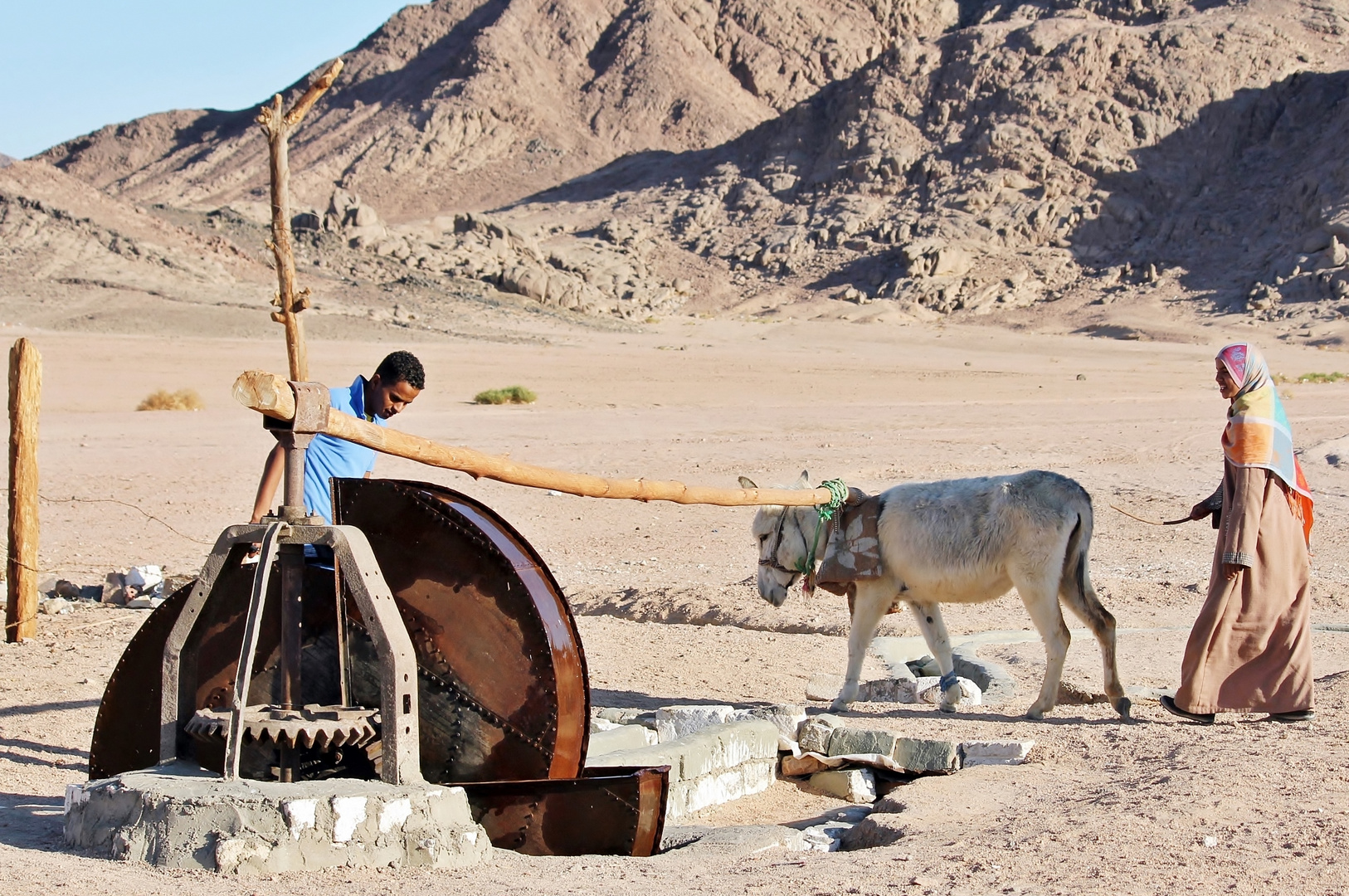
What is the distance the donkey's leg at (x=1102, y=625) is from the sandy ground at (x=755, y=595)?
156 mm

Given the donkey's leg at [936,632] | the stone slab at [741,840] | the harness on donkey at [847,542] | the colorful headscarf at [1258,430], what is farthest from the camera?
the donkey's leg at [936,632]

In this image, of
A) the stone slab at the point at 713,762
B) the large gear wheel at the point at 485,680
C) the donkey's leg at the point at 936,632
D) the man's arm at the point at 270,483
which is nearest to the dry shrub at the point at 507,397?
the donkey's leg at the point at 936,632

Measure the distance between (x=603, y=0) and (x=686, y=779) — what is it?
12183 centimetres

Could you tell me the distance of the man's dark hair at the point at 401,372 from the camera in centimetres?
629

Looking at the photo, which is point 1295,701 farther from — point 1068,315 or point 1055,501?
point 1068,315

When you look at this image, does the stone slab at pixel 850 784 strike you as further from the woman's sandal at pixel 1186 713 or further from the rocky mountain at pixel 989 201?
the rocky mountain at pixel 989 201

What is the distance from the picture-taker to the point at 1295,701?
7.13 meters

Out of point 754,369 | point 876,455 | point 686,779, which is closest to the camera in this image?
point 686,779

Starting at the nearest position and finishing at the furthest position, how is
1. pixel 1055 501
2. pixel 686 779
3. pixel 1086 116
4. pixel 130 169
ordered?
pixel 686 779 → pixel 1055 501 → pixel 1086 116 → pixel 130 169

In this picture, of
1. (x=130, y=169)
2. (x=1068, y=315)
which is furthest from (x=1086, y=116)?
(x=130, y=169)

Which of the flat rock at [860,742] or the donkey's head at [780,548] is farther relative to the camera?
the donkey's head at [780,548]

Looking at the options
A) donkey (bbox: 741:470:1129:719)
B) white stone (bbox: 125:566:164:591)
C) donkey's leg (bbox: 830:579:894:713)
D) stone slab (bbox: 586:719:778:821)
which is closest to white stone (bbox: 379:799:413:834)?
stone slab (bbox: 586:719:778:821)

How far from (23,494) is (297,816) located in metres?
6.92

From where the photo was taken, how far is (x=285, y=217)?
250 inches
